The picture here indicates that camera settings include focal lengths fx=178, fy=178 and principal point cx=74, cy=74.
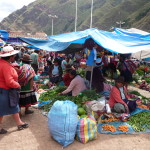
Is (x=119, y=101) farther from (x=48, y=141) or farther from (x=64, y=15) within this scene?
(x=64, y=15)

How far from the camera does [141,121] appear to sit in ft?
13.9

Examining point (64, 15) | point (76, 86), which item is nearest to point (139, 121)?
point (76, 86)

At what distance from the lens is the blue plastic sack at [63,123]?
327 centimetres

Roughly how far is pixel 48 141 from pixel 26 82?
1.42 metres

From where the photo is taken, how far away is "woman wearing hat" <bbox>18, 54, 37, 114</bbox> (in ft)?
13.1

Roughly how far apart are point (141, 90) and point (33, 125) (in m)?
5.63

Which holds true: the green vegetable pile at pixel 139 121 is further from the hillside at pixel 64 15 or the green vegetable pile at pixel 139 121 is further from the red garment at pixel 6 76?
the hillside at pixel 64 15

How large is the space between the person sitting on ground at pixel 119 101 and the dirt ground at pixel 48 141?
0.80 metres

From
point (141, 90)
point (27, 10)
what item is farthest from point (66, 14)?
point (141, 90)

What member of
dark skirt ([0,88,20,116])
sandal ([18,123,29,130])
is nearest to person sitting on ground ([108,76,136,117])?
sandal ([18,123,29,130])

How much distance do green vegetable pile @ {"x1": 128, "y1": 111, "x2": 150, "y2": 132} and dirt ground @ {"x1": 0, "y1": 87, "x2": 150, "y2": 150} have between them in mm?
212

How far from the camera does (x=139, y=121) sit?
14.0 ft

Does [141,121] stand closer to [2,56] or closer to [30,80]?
[30,80]

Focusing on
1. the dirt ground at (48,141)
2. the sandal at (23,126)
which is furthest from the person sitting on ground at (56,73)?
the sandal at (23,126)
